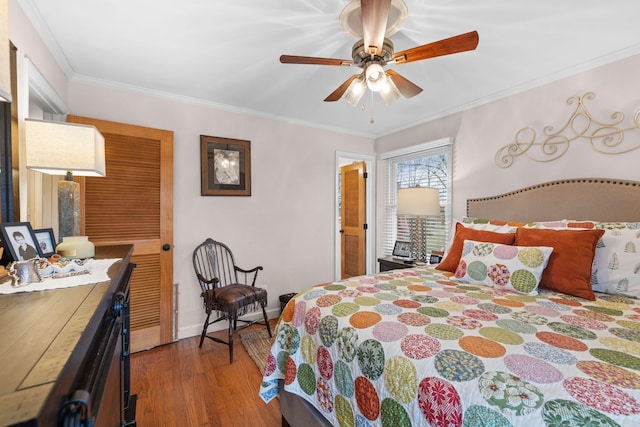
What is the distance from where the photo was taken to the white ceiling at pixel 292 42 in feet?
5.51

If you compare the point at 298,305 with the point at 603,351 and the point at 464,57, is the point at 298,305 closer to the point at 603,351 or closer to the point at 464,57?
the point at 603,351

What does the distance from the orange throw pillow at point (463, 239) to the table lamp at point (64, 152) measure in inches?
98.2

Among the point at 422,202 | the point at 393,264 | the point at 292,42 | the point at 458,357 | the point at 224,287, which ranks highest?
the point at 292,42

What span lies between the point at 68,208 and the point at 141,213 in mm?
962

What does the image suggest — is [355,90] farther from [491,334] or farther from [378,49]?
[491,334]

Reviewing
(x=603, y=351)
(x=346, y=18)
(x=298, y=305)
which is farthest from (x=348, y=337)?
(x=346, y=18)

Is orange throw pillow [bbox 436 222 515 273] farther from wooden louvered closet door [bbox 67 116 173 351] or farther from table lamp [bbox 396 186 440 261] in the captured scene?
wooden louvered closet door [bbox 67 116 173 351]

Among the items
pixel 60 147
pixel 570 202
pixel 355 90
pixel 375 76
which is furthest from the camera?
pixel 570 202

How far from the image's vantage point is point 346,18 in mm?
1681

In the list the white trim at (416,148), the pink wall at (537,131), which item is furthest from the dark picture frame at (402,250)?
the white trim at (416,148)

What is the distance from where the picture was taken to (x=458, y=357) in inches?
38.0

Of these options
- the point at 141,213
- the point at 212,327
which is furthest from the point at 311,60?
the point at 212,327

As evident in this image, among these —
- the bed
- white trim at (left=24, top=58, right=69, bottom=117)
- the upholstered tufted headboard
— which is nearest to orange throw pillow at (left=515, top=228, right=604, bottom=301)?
the bed

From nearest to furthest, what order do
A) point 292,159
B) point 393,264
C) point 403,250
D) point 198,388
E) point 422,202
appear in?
point 198,388 → point 422,202 → point 393,264 → point 403,250 → point 292,159
